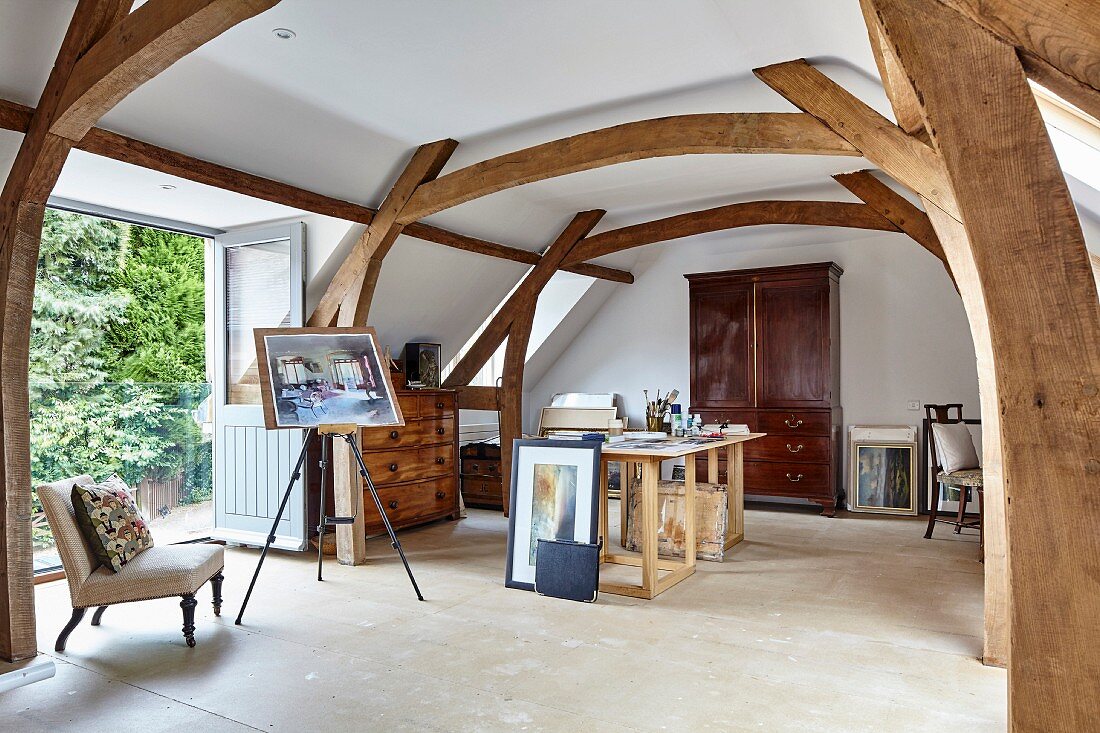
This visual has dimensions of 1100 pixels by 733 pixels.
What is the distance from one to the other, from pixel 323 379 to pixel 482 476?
11.0ft

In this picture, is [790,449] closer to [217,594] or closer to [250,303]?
[250,303]

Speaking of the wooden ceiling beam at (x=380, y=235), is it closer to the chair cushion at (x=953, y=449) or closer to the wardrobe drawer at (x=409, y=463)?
the wardrobe drawer at (x=409, y=463)

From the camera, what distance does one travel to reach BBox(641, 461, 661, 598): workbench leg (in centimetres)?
443

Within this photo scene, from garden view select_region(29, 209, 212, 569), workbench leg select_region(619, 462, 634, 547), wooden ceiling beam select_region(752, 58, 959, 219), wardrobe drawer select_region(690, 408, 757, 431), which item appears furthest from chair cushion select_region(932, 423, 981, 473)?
garden view select_region(29, 209, 212, 569)

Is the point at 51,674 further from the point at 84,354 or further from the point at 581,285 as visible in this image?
the point at 84,354

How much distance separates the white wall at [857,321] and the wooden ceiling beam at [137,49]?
6.27 metres

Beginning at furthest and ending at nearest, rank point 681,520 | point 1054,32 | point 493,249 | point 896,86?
point 493,249 → point 681,520 → point 896,86 → point 1054,32

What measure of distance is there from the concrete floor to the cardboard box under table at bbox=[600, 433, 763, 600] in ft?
0.40

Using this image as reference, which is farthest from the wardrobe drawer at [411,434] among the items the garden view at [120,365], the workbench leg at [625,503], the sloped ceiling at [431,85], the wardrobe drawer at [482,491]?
the workbench leg at [625,503]

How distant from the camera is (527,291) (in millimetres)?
7363

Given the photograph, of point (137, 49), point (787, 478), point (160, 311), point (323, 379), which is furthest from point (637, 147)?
point (160, 311)

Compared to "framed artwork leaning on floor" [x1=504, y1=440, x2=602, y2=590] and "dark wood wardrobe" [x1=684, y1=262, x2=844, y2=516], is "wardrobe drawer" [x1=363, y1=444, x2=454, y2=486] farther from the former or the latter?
"dark wood wardrobe" [x1=684, y1=262, x2=844, y2=516]

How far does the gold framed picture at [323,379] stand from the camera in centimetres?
449

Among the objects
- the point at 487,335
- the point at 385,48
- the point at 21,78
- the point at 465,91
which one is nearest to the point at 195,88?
the point at 21,78
